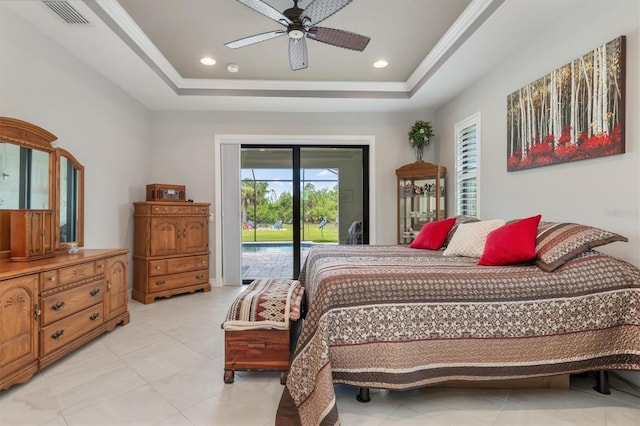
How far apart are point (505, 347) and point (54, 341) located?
2906 millimetres

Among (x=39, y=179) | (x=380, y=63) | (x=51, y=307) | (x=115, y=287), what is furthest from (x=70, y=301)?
(x=380, y=63)

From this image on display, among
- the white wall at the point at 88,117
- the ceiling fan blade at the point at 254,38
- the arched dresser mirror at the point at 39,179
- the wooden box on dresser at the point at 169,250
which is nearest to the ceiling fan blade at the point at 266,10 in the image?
the ceiling fan blade at the point at 254,38

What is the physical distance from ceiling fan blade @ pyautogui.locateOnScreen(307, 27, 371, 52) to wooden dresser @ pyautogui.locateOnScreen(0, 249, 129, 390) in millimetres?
2566

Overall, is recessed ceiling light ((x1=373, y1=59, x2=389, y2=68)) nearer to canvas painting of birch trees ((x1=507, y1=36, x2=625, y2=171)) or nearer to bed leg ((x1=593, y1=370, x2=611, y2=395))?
canvas painting of birch trees ((x1=507, y1=36, x2=625, y2=171))

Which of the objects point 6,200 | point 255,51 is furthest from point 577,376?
point 6,200

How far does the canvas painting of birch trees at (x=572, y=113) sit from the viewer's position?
1.94m

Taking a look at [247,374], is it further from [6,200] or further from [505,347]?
[6,200]

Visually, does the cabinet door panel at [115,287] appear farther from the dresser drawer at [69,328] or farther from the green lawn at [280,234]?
the green lawn at [280,234]

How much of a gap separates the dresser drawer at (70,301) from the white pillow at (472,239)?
299 centimetres

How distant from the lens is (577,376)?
78.7 inches

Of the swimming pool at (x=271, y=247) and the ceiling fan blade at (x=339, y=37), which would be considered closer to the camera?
the ceiling fan blade at (x=339, y=37)

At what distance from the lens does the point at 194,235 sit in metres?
4.14

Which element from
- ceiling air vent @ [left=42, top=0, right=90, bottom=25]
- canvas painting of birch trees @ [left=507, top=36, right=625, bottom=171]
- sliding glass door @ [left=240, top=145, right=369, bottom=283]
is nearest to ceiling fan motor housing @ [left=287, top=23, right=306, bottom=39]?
ceiling air vent @ [left=42, top=0, right=90, bottom=25]

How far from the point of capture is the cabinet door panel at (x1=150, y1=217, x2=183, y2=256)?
3.77 metres
